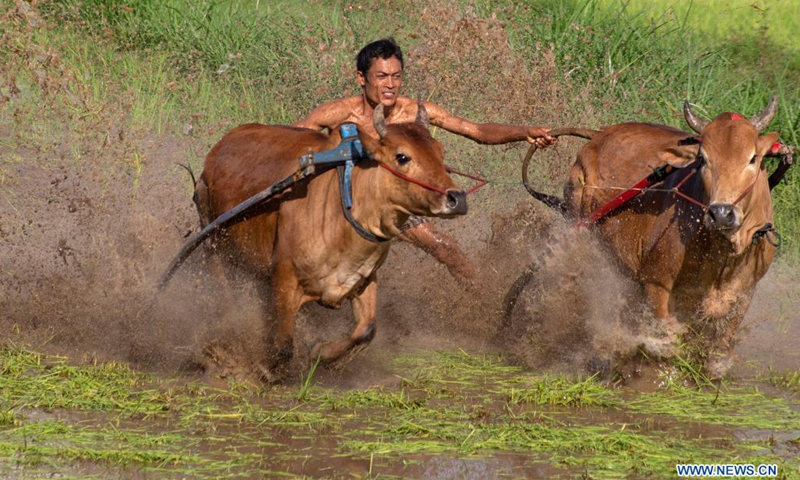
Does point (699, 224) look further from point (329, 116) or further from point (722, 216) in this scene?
point (329, 116)

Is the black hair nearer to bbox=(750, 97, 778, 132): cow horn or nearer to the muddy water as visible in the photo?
the muddy water

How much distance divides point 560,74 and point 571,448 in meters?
6.34

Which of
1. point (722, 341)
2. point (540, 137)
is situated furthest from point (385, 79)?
point (722, 341)

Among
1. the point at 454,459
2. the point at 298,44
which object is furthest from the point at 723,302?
the point at 298,44

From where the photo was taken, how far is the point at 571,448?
5.31m

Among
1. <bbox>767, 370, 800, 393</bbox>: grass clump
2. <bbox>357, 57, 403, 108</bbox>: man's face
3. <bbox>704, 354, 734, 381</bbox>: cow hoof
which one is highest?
<bbox>357, 57, 403, 108</bbox>: man's face

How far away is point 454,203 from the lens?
19.2 feet

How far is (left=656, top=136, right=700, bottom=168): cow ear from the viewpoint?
21.9 feet

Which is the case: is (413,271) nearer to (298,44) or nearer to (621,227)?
(621,227)

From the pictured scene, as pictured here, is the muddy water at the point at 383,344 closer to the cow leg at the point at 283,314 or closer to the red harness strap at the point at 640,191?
the cow leg at the point at 283,314

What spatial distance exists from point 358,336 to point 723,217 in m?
1.99

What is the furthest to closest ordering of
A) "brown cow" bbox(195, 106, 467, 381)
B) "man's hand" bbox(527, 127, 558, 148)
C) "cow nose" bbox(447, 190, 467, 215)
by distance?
"man's hand" bbox(527, 127, 558, 148) → "brown cow" bbox(195, 106, 467, 381) → "cow nose" bbox(447, 190, 467, 215)

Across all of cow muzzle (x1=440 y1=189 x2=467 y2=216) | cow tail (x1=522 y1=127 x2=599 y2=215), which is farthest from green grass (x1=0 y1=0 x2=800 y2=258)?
cow muzzle (x1=440 y1=189 x2=467 y2=216)

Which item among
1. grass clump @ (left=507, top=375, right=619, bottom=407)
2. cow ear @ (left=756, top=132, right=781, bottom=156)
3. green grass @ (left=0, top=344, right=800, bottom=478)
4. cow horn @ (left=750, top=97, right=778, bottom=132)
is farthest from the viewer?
cow horn @ (left=750, top=97, right=778, bottom=132)
